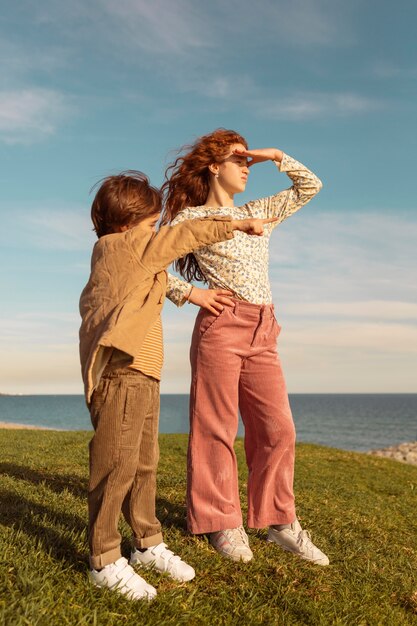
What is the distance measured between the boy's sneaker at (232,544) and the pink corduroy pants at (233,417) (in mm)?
51

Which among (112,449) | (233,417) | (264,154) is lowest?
(112,449)

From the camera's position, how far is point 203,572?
3498mm

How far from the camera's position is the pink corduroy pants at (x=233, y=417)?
4.02 m

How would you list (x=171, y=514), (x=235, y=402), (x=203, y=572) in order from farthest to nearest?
1. (x=171, y=514)
2. (x=235, y=402)
3. (x=203, y=572)

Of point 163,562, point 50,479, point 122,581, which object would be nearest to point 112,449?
point 122,581

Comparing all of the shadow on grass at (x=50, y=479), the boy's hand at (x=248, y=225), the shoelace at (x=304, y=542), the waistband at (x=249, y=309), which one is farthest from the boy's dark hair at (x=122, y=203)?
the shadow on grass at (x=50, y=479)

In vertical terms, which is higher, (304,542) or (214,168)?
(214,168)

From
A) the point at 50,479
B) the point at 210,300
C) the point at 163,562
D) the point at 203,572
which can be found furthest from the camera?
the point at 50,479

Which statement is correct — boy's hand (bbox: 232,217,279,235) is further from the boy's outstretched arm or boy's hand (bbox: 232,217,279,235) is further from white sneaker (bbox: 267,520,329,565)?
white sneaker (bbox: 267,520,329,565)

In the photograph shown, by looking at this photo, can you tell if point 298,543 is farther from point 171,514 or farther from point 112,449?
point 112,449

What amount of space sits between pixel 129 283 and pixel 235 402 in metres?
1.44

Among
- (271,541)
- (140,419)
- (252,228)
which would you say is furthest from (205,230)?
(271,541)

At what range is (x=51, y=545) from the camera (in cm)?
352

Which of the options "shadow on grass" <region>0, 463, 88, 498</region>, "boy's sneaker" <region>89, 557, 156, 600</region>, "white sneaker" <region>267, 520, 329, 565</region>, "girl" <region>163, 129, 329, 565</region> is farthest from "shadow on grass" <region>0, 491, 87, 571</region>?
"white sneaker" <region>267, 520, 329, 565</region>
